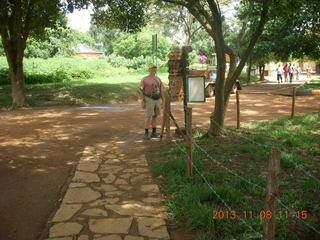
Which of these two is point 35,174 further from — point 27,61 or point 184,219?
point 27,61

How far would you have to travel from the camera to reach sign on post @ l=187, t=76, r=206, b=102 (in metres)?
7.78

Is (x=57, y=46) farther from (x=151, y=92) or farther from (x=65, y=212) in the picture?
(x=65, y=212)

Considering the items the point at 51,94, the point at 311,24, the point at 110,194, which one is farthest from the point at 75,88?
the point at 110,194

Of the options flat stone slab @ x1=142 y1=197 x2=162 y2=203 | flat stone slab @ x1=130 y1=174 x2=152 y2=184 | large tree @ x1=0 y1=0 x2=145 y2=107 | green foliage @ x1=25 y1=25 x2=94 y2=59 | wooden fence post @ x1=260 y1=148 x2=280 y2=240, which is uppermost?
green foliage @ x1=25 y1=25 x2=94 y2=59

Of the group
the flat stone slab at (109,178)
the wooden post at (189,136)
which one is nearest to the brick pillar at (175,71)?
the wooden post at (189,136)

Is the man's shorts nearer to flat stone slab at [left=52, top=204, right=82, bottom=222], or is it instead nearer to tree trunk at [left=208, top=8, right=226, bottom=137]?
tree trunk at [left=208, top=8, right=226, bottom=137]

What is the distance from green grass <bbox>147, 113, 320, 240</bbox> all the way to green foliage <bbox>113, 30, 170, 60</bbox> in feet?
135

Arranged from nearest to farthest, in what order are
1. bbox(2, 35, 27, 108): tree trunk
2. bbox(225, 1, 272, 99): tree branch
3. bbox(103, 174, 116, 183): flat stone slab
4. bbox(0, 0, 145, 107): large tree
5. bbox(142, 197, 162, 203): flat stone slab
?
bbox(142, 197, 162, 203): flat stone slab < bbox(103, 174, 116, 183): flat stone slab < bbox(225, 1, 272, 99): tree branch < bbox(0, 0, 145, 107): large tree < bbox(2, 35, 27, 108): tree trunk

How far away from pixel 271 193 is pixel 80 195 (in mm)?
2681

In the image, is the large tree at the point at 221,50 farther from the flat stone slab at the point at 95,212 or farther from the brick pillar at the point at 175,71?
the flat stone slab at the point at 95,212

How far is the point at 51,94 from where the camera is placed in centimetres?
1642

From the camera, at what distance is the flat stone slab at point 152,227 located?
3.51 meters

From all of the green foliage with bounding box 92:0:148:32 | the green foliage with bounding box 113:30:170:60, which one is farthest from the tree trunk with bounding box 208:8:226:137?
the green foliage with bounding box 113:30:170:60

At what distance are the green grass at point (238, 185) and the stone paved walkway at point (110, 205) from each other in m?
0.27
